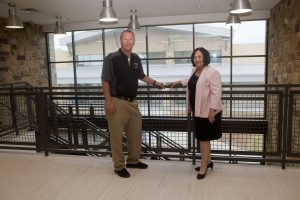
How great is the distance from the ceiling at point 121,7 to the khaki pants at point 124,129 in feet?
11.2

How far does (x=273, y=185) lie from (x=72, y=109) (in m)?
2.77

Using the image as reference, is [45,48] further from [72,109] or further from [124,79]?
[124,79]

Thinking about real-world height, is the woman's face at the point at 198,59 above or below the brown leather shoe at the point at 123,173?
above

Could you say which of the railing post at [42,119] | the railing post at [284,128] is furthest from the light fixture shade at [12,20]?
the railing post at [284,128]

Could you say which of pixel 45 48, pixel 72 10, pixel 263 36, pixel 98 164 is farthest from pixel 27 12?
pixel 263 36

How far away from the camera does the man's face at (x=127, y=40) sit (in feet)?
9.02

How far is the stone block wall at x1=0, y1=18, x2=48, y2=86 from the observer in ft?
24.0

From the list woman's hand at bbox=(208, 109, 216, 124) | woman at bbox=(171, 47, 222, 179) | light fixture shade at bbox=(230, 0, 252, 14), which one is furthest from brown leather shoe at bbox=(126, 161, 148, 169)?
light fixture shade at bbox=(230, 0, 252, 14)

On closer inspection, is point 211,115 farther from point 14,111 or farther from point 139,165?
point 14,111

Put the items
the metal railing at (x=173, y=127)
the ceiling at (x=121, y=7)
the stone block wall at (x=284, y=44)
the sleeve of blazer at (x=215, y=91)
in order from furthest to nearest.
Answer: the ceiling at (x=121, y=7), the stone block wall at (x=284, y=44), the metal railing at (x=173, y=127), the sleeve of blazer at (x=215, y=91)

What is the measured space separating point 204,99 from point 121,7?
4.27 meters

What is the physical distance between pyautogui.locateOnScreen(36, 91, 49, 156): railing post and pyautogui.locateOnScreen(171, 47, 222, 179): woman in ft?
6.01

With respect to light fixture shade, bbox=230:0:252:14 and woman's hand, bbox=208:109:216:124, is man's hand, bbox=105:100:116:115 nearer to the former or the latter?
woman's hand, bbox=208:109:216:124

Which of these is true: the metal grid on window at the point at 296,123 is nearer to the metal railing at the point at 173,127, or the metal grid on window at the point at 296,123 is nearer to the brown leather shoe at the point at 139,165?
the metal railing at the point at 173,127
